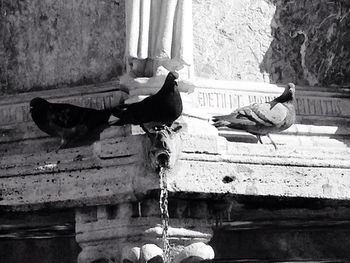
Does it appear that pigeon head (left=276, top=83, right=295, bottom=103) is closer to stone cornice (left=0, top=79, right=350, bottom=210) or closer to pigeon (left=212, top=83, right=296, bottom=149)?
pigeon (left=212, top=83, right=296, bottom=149)

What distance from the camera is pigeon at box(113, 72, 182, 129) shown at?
1129cm

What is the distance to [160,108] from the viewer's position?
11297mm

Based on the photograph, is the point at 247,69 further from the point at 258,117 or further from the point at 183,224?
the point at 183,224

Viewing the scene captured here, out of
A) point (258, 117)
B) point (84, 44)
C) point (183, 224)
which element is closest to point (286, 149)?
point (258, 117)

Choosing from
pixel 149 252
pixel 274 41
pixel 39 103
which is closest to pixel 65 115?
pixel 39 103

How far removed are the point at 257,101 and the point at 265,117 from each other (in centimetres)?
64

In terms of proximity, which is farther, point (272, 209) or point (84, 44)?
point (84, 44)

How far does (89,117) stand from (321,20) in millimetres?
2262

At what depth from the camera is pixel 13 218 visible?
1216 cm

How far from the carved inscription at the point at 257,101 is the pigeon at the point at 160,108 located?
1077 millimetres

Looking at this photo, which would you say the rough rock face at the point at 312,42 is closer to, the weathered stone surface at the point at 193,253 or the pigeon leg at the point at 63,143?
the pigeon leg at the point at 63,143

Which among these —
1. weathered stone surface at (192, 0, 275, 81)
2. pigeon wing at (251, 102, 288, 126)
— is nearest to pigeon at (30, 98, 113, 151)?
weathered stone surface at (192, 0, 275, 81)

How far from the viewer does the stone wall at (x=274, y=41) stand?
1271 cm

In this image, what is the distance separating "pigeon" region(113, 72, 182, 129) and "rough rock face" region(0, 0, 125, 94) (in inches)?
50.1
